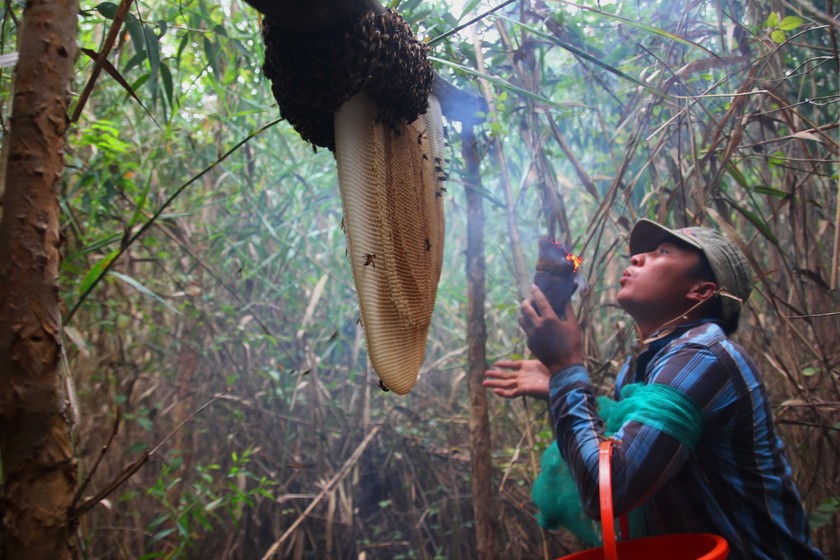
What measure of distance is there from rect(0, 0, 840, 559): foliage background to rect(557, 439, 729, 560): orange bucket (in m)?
0.87

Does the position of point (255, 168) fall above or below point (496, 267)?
above

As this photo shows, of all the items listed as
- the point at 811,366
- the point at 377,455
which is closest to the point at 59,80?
the point at 811,366

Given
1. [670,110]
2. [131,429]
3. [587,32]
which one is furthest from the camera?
[131,429]

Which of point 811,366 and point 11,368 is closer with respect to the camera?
point 11,368

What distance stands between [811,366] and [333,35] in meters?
2.15

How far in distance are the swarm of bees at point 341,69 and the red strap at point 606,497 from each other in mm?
784

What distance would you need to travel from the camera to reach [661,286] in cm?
153

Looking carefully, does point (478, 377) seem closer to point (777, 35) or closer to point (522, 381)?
point (522, 381)

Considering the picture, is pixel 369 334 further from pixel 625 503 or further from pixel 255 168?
pixel 255 168

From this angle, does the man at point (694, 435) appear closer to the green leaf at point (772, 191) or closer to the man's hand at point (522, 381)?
the man's hand at point (522, 381)

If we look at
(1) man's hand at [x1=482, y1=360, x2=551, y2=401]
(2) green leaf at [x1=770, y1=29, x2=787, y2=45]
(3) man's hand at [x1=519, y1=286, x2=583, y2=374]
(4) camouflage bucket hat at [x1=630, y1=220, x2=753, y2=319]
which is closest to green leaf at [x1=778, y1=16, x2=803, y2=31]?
(2) green leaf at [x1=770, y1=29, x2=787, y2=45]

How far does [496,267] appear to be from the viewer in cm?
436

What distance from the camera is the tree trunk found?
82cm

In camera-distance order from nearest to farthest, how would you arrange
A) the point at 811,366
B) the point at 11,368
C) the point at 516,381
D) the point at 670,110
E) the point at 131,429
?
the point at 11,368 → the point at 516,381 → the point at 811,366 → the point at 670,110 → the point at 131,429
